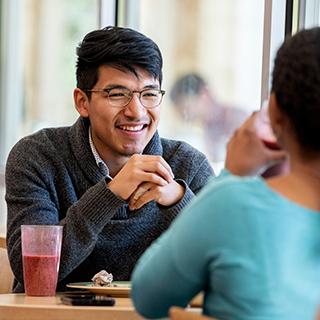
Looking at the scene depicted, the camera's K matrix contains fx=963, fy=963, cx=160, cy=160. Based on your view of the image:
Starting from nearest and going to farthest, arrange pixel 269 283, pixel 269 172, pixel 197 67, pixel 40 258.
A: pixel 269 283
pixel 269 172
pixel 40 258
pixel 197 67

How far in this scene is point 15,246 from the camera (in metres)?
2.34

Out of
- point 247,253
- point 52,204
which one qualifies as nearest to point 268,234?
point 247,253

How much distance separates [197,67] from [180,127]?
0.26 meters

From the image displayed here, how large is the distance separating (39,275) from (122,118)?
22.6 inches

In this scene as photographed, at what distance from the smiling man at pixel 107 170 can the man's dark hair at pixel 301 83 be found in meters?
1.10

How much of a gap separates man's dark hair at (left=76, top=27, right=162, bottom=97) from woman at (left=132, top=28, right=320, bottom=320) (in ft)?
4.16

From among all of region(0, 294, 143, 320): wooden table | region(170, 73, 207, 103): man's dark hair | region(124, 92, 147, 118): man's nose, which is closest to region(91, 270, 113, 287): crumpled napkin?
region(0, 294, 143, 320): wooden table

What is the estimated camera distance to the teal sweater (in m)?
1.17

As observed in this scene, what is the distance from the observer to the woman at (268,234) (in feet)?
3.84

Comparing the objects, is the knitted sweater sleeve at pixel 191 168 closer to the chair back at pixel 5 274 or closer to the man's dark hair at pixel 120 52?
the man's dark hair at pixel 120 52

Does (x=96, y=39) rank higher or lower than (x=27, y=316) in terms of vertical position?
higher

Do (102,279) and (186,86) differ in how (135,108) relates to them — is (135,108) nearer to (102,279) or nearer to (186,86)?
(102,279)

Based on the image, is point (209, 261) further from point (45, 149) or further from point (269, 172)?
point (45, 149)

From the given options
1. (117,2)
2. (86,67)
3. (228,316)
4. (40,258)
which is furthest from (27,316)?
(117,2)
